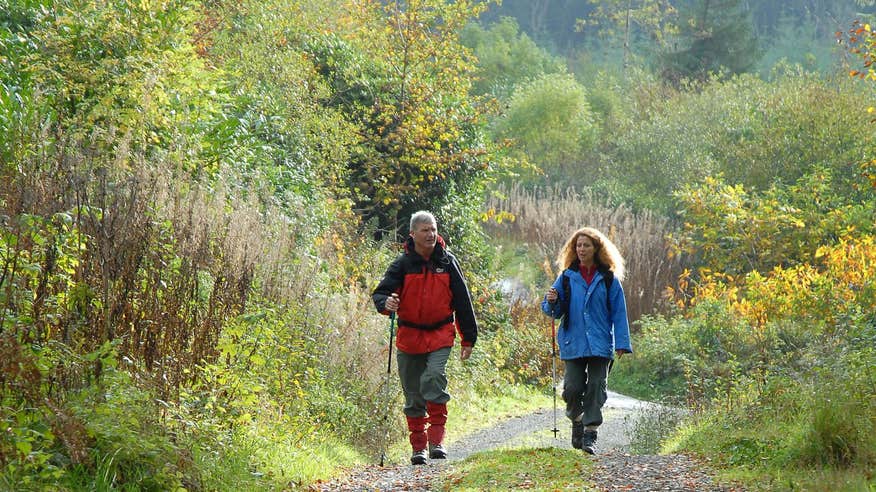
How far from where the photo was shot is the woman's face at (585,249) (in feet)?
31.2

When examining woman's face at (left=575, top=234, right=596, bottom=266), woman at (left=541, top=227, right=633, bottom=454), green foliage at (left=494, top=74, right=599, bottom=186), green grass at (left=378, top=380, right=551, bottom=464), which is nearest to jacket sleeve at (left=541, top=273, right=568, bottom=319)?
woman at (left=541, top=227, right=633, bottom=454)

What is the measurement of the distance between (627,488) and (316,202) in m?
7.67

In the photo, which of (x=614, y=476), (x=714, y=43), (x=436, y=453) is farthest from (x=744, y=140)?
(x=714, y=43)

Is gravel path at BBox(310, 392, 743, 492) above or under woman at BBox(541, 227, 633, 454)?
under

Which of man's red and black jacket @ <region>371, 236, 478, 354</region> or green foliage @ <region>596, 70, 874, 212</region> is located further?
green foliage @ <region>596, 70, 874, 212</region>

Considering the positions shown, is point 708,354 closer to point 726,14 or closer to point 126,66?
point 126,66

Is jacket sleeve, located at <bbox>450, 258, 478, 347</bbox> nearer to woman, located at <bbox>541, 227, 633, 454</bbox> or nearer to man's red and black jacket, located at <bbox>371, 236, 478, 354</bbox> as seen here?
man's red and black jacket, located at <bbox>371, 236, 478, 354</bbox>

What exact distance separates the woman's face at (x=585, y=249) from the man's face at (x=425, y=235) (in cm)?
138

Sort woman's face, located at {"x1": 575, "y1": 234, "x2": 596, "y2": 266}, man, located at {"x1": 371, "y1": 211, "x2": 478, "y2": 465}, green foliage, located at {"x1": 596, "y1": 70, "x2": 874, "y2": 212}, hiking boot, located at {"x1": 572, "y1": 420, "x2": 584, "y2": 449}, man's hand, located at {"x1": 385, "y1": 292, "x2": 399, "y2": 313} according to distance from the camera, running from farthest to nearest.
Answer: green foliage, located at {"x1": 596, "y1": 70, "x2": 874, "y2": 212}, hiking boot, located at {"x1": 572, "y1": 420, "x2": 584, "y2": 449}, woman's face, located at {"x1": 575, "y1": 234, "x2": 596, "y2": 266}, man, located at {"x1": 371, "y1": 211, "x2": 478, "y2": 465}, man's hand, located at {"x1": 385, "y1": 292, "x2": 399, "y2": 313}

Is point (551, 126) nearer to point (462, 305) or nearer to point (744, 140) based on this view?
point (744, 140)

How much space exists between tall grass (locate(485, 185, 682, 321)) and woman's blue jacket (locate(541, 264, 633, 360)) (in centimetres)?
1123

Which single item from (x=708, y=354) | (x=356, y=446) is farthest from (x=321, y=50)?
(x=356, y=446)

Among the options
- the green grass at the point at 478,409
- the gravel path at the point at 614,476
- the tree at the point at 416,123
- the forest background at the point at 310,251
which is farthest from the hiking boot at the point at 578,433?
the tree at the point at 416,123

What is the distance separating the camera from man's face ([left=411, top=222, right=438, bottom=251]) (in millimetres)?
8837
